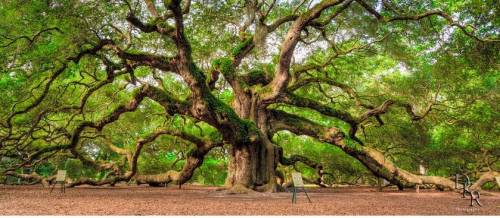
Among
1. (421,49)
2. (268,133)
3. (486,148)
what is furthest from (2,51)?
(486,148)

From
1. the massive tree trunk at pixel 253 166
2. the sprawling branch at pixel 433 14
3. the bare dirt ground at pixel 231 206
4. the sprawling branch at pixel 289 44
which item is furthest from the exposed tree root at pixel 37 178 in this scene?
the sprawling branch at pixel 433 14

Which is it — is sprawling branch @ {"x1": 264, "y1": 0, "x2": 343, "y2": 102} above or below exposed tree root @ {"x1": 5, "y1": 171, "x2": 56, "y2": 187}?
above

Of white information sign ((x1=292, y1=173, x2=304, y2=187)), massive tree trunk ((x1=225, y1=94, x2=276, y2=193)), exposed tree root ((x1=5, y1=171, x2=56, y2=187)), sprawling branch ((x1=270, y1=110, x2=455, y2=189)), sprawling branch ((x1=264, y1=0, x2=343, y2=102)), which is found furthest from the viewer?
exposed tree root ((x1=5, y1=171, x2=56, y2=187))

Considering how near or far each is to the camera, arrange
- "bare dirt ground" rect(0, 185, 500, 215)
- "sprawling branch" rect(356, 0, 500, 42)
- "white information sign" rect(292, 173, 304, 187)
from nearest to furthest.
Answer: "bare dirt ground" rect(0, 185, 500, 215) < "white information sign" rect(292, 173, 304, 187) < "sprawling branch" rect(356, 0, 500, 42)

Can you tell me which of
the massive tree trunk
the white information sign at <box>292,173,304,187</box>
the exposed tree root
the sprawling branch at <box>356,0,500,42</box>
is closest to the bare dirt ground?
the white information sign at <box>292,173,304,187</box>

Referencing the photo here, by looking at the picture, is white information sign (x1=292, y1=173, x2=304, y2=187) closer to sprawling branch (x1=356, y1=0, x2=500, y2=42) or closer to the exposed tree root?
sprawling branch (x1=356, y1=0, x2=500, y2=42)

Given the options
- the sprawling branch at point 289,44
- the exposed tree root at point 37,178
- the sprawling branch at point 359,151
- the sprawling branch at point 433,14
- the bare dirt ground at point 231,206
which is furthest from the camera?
the exposed tree root at point 37,178

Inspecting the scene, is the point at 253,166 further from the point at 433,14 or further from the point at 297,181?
the point at 433,14

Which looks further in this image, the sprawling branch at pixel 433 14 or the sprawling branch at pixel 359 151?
the sprawling branch at pixel 359 151

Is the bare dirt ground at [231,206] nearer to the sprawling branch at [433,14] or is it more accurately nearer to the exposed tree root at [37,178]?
the sprawling branch at [433,14]

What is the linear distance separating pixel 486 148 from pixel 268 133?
38.7 ft

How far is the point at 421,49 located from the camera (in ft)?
62.6

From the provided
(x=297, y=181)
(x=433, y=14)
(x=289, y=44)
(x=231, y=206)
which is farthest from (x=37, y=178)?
(x=433, y=14)

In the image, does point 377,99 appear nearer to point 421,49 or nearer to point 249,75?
point 421,49
